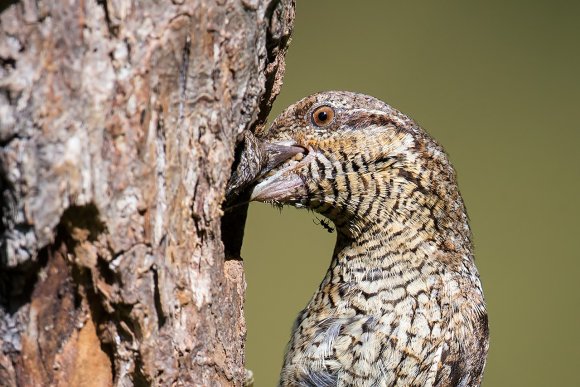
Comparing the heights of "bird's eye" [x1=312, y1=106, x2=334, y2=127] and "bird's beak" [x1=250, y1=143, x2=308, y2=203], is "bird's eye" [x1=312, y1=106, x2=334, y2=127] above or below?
above

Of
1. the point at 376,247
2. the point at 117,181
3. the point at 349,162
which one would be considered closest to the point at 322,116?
the point at 349,162

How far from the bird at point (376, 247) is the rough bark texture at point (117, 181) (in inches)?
17.5

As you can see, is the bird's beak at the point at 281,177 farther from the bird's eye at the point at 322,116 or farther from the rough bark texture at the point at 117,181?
the rough bark texture at the point at 117,181

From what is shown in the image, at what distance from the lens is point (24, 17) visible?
1.11m

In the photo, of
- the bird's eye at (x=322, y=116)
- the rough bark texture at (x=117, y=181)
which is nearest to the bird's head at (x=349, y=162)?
the bird's eye at (x=322, y=116)

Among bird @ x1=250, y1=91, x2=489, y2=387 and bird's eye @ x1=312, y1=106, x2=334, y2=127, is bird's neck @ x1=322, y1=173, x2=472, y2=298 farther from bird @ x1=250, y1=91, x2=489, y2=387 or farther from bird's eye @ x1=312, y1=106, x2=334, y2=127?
bird's eye @ x1=312, y1=106, x2=334, y2=127

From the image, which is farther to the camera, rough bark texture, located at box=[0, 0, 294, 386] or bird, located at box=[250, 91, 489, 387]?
bird, located at box=[250, 91, 489, 387]

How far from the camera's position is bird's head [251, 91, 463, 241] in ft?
6.13

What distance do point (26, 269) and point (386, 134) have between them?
1.01 metres

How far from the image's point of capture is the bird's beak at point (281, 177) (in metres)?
1.84

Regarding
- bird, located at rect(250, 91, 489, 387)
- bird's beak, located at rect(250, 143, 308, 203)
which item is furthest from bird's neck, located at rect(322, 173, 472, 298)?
bird's beak, located at rect(250, 143, 308, 203)

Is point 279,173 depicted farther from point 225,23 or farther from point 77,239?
point 77,239

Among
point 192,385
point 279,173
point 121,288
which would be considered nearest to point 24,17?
point 121,288

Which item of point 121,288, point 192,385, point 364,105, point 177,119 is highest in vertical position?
point 364,105
